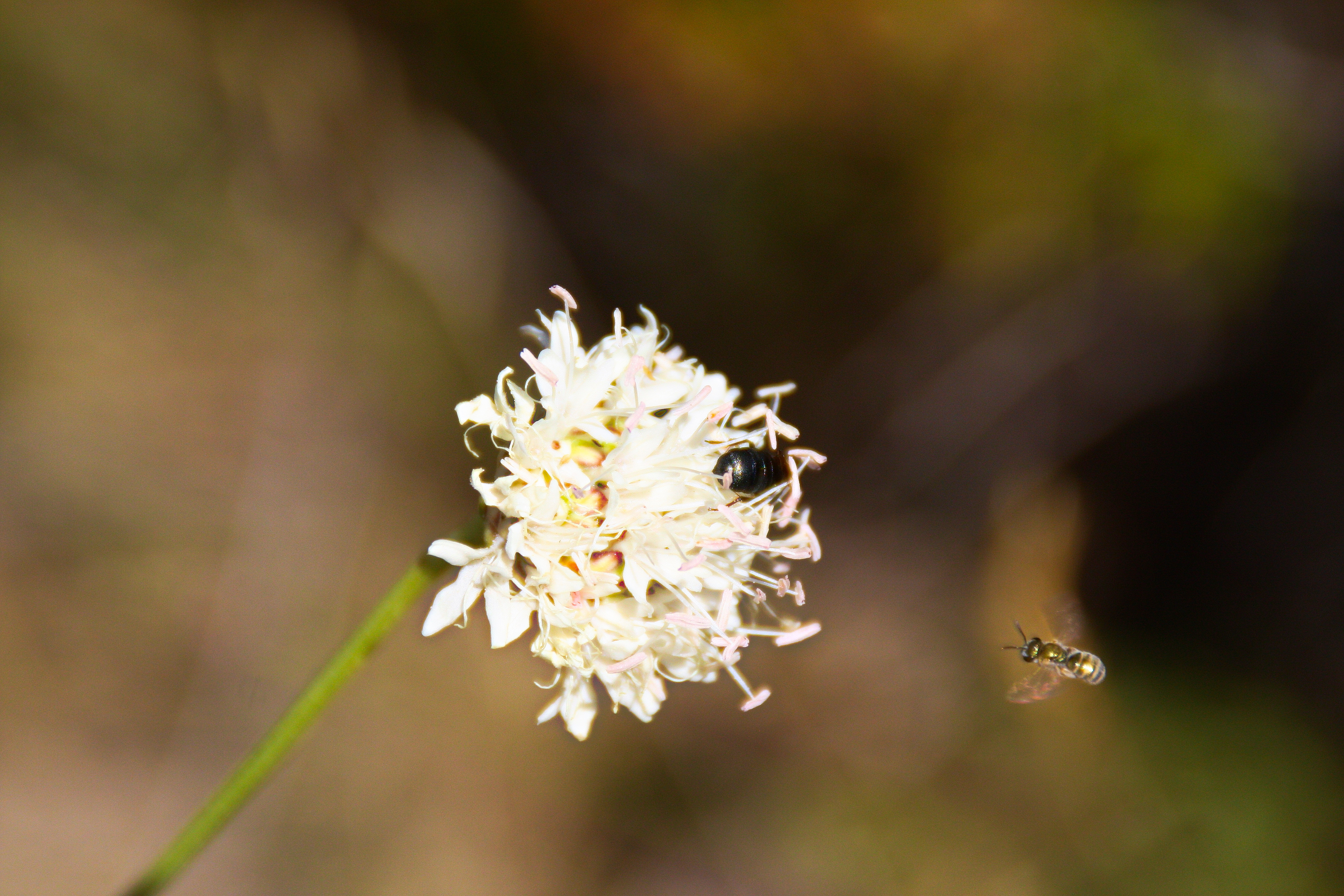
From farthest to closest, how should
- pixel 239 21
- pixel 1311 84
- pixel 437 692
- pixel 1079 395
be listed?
pixel 1079 395, pixel 1311 84, pixel 437 692, pixel 239 21

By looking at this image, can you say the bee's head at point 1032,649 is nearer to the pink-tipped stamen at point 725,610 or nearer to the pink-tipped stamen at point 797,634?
the pink-tipped stamen at point 797,634

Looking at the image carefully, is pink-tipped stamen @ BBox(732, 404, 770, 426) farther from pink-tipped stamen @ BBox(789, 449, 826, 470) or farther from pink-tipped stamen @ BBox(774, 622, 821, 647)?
pink-tipped stamen @ BBox(774, 622, 821, 647)

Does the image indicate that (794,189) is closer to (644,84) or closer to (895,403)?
(644,84)

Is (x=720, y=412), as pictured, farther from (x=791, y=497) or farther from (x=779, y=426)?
(x=791, y=497)

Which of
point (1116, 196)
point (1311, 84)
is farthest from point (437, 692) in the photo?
point (1311, 84)

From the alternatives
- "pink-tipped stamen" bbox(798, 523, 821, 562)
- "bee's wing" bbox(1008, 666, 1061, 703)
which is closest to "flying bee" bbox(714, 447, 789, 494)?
Answer: "pink-tipped stamen" bbox(798, 523, 821, 562)
